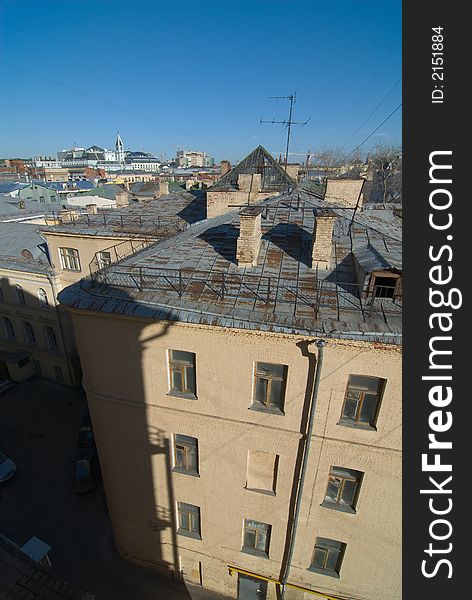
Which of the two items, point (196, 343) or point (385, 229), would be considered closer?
point (196, 343)

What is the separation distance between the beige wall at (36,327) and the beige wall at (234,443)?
13.9m

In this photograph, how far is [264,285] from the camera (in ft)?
33.0

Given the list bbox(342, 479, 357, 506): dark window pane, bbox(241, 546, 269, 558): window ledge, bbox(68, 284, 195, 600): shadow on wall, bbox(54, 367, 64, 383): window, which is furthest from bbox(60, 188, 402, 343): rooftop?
bbox(54, 367, 64, 383): window

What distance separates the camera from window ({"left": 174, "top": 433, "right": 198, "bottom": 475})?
10703 mm

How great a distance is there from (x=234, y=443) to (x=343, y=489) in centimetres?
369

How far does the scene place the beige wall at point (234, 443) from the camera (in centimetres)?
874

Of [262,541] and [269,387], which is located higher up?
[269,387]

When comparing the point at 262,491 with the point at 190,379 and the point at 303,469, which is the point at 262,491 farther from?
Answer: the point at 190,379

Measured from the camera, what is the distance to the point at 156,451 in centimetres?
1108

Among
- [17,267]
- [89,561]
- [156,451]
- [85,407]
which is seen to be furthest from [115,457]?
Result: [17,267]

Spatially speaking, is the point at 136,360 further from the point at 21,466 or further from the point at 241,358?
the point at 21,466

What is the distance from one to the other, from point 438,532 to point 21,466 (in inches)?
880

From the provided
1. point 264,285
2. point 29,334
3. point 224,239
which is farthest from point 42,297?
point 264,285

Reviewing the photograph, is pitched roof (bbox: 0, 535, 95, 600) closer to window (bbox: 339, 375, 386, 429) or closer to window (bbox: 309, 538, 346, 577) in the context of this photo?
window (bbox: 309, 538, 346, 577)
